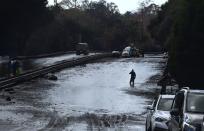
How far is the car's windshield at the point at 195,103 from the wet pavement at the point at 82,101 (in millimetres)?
10696

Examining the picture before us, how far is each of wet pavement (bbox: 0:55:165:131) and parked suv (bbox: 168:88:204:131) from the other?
34.5 feet

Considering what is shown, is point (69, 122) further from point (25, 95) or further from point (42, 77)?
point (42, 77)

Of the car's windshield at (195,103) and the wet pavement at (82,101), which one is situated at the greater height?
the car's windshield at (195,103)

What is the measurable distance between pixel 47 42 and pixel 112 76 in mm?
43723

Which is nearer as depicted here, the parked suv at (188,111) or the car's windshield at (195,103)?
the parked suv at (188,111)

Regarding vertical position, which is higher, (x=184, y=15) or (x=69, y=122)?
(x=184, y=15)

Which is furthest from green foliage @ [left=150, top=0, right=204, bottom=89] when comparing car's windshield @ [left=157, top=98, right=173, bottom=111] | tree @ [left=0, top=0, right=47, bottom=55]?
tree @ [left=0, top=0, right=47, bottom=55]

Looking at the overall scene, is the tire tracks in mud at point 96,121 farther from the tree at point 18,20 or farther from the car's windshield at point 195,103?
the tree at point 18,20

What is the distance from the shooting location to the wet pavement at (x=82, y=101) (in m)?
29.5

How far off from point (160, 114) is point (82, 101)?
79.1 feet

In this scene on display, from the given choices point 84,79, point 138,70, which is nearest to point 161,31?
point 138,70

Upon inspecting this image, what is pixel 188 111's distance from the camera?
1557 cm

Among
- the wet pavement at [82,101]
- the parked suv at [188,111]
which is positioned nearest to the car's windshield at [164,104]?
the wet pavement at [82,101]

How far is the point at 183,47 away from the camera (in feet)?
145
